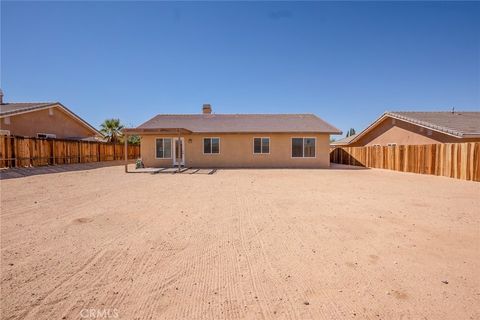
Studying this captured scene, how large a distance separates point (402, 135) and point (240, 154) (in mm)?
11979

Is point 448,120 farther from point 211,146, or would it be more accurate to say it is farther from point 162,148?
point 162,148

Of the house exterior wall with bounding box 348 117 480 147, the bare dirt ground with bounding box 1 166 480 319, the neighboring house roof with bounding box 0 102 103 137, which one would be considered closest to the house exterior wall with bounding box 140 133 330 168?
the house exterior wall with bounding box 348 117 480 147

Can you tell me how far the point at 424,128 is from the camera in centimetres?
1630

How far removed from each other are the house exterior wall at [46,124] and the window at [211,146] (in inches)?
491

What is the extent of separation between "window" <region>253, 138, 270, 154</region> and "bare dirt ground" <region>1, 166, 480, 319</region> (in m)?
12.3

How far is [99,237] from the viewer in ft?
12.7

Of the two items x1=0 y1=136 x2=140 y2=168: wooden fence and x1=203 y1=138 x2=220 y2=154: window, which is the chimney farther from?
x1=0 y1=136 x2=140 y2=168: wooden fence

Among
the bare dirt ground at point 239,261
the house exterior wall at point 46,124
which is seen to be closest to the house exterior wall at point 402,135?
the bare dirt ground at point 239,261

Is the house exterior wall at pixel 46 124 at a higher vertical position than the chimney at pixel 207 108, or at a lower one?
lower

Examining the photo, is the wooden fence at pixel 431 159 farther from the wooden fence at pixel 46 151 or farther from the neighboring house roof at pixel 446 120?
the wooden fence at pixel 46 151

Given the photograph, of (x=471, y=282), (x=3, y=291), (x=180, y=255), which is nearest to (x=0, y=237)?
(x=3, y=291)

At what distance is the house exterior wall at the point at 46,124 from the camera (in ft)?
54.3

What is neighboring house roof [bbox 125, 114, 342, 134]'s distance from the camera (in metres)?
18.1

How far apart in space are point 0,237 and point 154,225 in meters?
2.24
